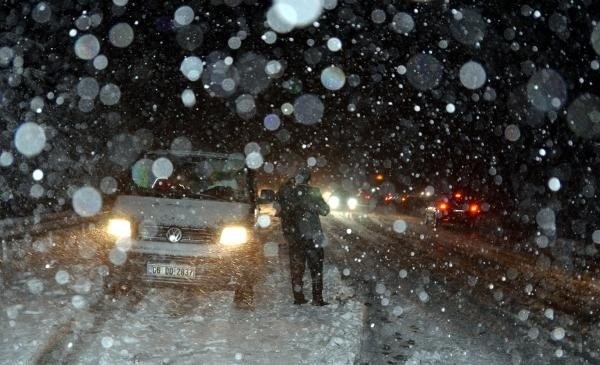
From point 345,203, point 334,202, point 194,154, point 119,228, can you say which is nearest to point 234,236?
point 119,228

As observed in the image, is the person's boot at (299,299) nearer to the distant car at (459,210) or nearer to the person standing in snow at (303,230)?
the person standing in snow at (303,230)

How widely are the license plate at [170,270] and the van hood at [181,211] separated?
46 centimetres

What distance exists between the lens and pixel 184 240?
21.1 feet

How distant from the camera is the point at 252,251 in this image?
6.73 metres

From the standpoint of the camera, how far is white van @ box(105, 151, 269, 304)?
20.9ft

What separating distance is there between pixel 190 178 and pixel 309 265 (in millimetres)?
1851

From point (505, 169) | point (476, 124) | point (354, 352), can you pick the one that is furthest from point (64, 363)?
point (476, 124)

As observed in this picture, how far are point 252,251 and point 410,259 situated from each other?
6.30 metres

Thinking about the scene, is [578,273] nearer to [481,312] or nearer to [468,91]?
[481,312]

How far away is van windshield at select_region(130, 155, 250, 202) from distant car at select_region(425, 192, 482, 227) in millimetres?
16680

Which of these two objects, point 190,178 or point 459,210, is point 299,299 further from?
point 459,210

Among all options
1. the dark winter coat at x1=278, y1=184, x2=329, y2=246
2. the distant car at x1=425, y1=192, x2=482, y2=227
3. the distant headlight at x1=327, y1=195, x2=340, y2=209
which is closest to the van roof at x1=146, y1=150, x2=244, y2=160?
the dark winter coat at x1=278, y1=184, x2=329, y2=246

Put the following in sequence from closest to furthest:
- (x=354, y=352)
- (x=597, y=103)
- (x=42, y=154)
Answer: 1. (x=354, y=352)
2. (x=597, y=103)
3. (x=42, y=154)

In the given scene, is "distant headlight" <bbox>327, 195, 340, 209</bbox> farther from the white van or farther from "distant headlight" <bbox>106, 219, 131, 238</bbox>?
"distant headlight" <bbox>106, 219, 131, 238</bbox>
